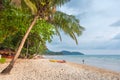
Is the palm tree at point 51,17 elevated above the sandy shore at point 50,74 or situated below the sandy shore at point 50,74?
above

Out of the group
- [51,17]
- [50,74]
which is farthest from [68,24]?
[50,74]

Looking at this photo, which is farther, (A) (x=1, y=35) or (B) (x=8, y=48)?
(B) (x=8, y=48)

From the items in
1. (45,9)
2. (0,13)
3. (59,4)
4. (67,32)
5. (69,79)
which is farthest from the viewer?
(67,32)

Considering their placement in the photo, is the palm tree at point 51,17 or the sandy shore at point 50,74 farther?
the palm tree at point 51,17

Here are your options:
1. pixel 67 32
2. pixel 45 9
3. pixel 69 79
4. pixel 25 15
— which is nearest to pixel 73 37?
pixel 67 32

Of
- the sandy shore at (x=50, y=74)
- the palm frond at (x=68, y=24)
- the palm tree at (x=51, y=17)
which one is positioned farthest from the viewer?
the palm frond at (x=68, y=24)

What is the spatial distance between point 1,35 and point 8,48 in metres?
6.72

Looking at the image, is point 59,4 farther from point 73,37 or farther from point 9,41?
point 9,41

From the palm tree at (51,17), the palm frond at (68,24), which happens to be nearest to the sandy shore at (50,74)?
the palm tree at (51,17)

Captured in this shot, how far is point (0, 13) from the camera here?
720 inches

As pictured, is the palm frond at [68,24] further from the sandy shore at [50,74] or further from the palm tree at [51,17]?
the sandy shore at [50,74]

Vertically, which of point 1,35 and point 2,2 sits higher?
point 2,2

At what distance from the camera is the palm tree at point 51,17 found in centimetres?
1408

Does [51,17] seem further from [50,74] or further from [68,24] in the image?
[50,74]
